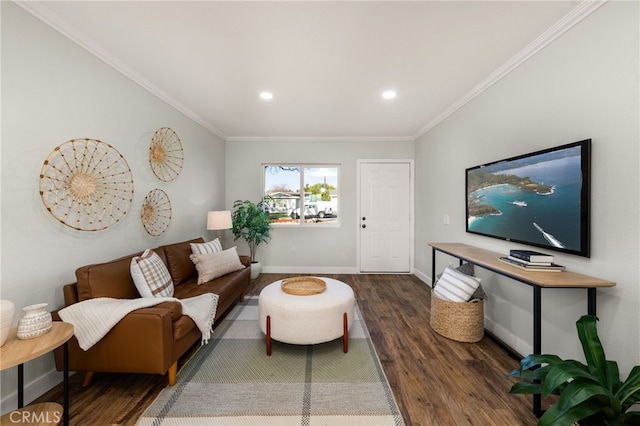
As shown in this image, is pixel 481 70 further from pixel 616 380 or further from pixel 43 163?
pixel 43 163

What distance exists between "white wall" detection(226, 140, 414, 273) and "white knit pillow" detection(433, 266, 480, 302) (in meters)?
2.19

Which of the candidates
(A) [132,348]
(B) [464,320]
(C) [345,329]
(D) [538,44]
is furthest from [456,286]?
(A) [132,348]

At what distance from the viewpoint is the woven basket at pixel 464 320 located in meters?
2.37

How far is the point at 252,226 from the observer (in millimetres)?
4234

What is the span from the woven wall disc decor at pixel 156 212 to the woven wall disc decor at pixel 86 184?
26 cm

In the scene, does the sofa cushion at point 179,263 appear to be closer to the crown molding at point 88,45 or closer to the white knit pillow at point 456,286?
the crown molding at point 88,45

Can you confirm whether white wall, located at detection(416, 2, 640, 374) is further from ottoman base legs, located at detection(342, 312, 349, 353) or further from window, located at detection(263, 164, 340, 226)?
window, located at detection(263, 164, 340, 226)

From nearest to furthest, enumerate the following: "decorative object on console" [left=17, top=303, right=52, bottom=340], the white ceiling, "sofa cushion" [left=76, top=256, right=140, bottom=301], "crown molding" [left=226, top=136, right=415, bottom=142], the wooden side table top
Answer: the wooden side table top
"decorative object on console" [left=17, top=303, right=52, bottom=340]
the white ceiling
"sofa cushion" [left=76, top=256, right=140, bottom=301]
"crown molding" [left=226, top=136, right=415, bottom=142]

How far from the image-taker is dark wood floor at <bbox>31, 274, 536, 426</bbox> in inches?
61.3

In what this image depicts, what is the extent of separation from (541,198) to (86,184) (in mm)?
3547

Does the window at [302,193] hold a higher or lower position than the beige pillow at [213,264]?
higher

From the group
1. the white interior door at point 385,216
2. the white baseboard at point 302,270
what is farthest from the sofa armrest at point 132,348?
the white interior door at point 385,216

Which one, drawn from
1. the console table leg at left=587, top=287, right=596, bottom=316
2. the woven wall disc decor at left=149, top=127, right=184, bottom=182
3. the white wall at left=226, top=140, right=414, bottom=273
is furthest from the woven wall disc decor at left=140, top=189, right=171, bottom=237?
the console table leg at left=587, top=287, right=596, bottom=316

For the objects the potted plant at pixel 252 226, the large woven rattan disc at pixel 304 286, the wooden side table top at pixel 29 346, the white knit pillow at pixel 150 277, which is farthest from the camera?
the potted plant at pixel 252 226
